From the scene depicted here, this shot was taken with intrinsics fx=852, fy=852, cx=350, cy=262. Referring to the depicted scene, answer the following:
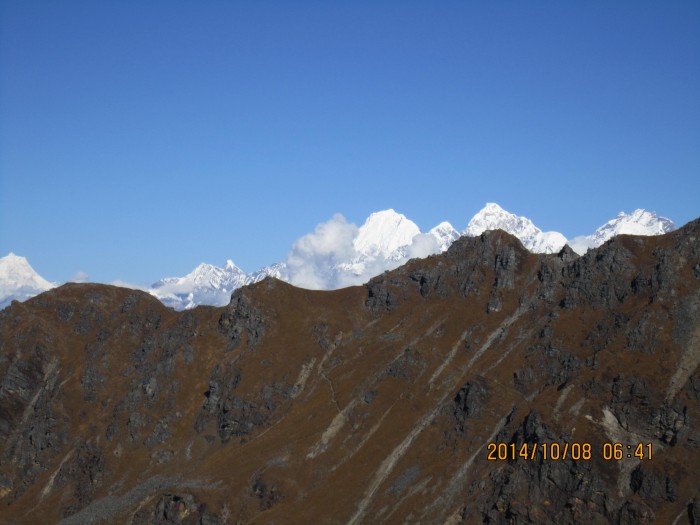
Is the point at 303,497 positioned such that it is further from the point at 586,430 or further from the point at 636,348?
the point at 636,348

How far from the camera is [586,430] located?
570ft

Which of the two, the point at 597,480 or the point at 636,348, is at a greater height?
the point at 636,348

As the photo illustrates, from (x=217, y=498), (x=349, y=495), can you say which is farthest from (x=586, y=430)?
(x=217, y=498)

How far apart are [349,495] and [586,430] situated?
5262 cm

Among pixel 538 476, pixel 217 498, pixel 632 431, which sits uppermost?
pixel 632 431
